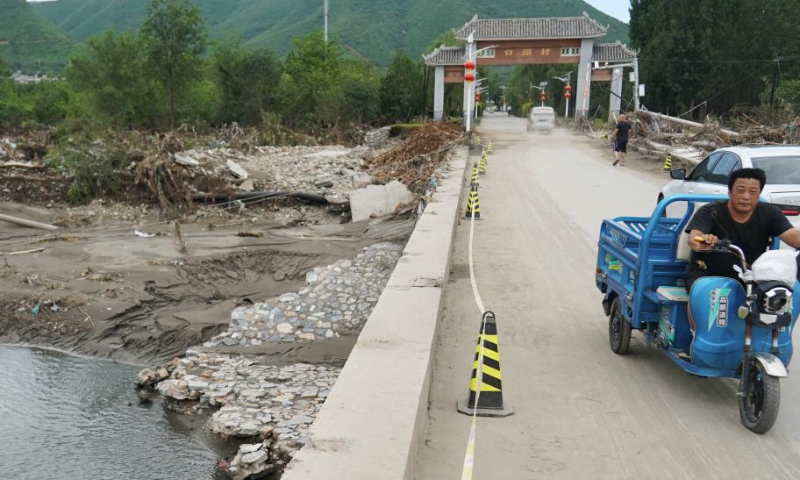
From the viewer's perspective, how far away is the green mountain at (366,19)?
129000 millimetres

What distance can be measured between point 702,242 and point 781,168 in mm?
5258

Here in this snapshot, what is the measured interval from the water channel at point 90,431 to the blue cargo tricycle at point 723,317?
4.01 metres

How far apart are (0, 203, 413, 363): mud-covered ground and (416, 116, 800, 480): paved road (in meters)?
4.14

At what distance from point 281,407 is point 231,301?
434cm

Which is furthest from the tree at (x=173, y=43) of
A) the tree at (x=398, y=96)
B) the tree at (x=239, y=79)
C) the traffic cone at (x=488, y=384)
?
the traffic cone at (x=488, y=384)

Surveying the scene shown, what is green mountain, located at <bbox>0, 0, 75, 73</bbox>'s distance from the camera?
104m

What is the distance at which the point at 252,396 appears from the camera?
289 inches

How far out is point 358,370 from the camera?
198 inches

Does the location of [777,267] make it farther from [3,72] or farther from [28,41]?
[28,41]

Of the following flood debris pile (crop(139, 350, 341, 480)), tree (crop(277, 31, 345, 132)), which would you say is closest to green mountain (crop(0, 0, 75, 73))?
tree (crop(277, 31, 345, 132))

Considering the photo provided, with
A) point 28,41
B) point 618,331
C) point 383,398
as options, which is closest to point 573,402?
point 618,331

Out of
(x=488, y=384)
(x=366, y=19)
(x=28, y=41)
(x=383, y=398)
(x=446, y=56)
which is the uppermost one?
(x=366, y=19)

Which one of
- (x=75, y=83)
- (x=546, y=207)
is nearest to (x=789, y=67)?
(x=546, y=207)

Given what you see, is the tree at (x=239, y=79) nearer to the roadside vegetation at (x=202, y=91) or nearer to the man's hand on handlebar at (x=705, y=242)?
the roadside vegetation at (x=202, y=91)
